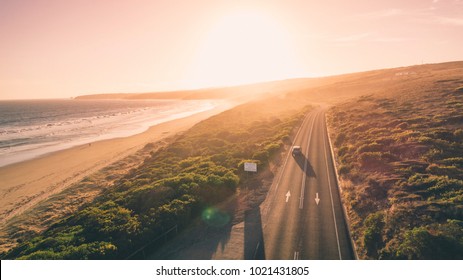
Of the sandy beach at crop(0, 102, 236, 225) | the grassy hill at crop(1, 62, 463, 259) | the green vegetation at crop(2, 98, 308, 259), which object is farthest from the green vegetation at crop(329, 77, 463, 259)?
the sandy beach at crop(0, 102, 236, 225)

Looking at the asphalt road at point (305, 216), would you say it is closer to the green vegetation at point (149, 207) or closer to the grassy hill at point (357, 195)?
the grassy hill at point (357, 195)

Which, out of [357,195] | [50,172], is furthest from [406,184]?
[50,172]

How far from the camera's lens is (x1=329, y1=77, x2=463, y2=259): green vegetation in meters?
18.7

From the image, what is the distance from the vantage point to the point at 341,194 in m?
29.7

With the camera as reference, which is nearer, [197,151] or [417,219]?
[417,219]

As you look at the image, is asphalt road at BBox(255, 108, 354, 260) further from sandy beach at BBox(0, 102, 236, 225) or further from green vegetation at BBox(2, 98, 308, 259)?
sandy beach at BBox(0, 102, 236, 225)

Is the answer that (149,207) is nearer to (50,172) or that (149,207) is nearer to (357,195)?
(357,195)

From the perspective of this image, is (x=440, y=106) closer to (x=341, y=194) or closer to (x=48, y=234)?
(x=341, y=194)

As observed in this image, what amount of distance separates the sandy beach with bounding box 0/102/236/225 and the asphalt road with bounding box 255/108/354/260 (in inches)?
1284

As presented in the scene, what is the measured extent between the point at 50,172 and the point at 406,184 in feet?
A: 188

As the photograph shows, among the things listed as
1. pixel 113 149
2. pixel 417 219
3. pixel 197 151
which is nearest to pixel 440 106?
pixel 417 219

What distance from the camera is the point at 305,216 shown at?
25797 millimetres

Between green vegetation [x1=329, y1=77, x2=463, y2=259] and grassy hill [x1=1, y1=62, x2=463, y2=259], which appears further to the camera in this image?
grassy hill [x1=1, y1=62, x2=463, y2=259]
